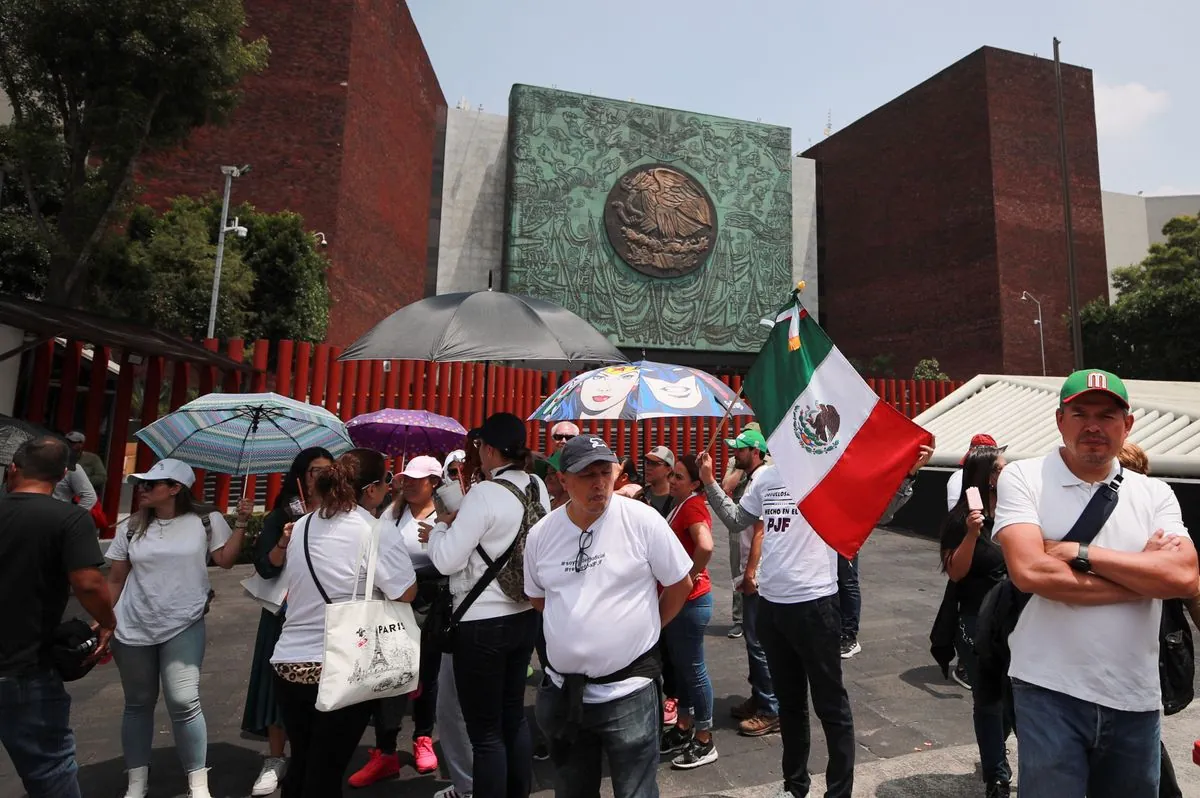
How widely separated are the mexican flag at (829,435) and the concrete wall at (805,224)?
34.8 metres

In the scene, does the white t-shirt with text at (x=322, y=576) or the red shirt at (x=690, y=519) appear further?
the red shirt at (x=690, y=519)

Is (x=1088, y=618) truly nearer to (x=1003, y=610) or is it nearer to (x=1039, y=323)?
(x=1003, y=610)

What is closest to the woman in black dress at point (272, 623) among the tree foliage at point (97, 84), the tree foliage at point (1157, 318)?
the tree foliage at point (97, 84)

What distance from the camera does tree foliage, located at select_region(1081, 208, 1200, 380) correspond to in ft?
80.8

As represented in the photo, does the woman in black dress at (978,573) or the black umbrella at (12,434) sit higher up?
the black umbrella at (12,434)

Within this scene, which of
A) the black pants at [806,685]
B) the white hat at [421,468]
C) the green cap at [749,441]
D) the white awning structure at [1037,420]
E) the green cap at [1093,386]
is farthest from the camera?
the white awning structure at [1037,420]

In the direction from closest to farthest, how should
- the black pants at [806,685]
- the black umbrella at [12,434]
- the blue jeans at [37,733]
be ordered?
1. the blue jeans at [37,733]
2. the black pants at [806,685]
3. the black umbrella at [12,434]

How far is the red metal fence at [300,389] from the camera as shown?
30.0 feet

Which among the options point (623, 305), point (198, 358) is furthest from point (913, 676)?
point (623, 305)

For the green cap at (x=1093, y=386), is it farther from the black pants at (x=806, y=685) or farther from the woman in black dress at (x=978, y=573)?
the black pants at (x=806, y=685)

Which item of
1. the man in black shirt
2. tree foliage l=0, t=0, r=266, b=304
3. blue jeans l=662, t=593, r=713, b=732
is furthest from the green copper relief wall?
the man in black shirt

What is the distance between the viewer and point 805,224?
3669 centimetres

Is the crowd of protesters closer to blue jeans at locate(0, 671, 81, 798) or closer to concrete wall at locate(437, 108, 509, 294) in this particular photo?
blue jeans at locate(0, 671, 81, 798)

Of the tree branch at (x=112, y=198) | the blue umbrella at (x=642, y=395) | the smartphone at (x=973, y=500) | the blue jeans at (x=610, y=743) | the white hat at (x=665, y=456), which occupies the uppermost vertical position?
the tree branch at (x=112, y=198)
